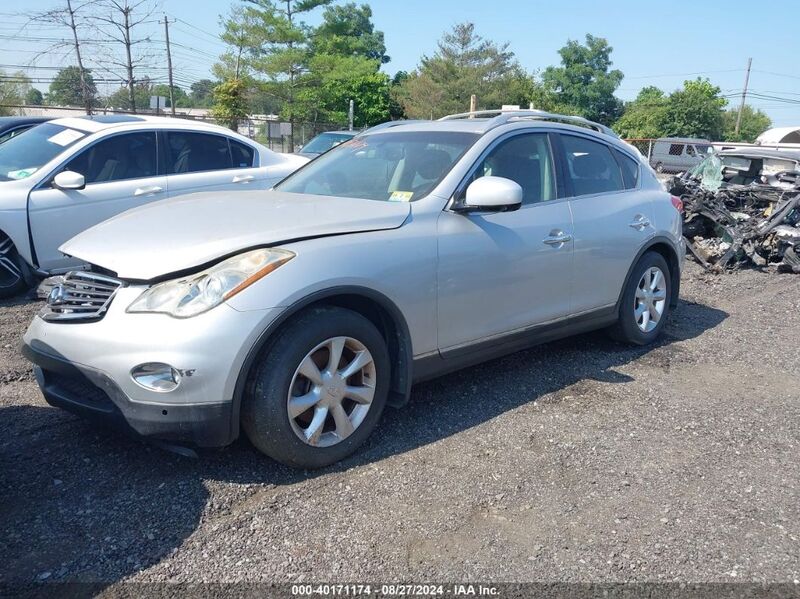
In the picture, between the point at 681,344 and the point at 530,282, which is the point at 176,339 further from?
the point at 681,344

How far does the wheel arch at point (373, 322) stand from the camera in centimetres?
316

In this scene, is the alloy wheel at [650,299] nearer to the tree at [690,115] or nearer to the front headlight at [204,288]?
the front headlight at [204,288]

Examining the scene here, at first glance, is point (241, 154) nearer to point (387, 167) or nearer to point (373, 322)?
point (387, 167)

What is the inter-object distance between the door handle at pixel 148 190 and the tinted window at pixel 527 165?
12.8 feet

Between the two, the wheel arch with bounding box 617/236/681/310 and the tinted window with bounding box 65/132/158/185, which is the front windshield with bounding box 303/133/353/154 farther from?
the wheel arch with bounding box 617/236/681/310

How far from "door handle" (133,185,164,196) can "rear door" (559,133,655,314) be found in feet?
13.2

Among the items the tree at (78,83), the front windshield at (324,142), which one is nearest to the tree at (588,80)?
the tree at (78,83)

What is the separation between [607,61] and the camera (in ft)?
220

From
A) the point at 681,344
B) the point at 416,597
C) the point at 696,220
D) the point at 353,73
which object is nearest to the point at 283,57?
the point at 353,73

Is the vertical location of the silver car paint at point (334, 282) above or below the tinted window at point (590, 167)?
below

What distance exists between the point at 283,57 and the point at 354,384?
38646mm

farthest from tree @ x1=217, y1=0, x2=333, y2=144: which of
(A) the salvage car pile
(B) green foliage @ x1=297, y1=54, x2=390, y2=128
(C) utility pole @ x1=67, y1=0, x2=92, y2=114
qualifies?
(A) the salvage car pile

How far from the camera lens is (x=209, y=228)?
3.50m

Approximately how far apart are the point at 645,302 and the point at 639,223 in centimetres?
68
